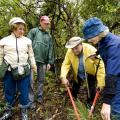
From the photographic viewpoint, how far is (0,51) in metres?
6.73

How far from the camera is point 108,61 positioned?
168 inches

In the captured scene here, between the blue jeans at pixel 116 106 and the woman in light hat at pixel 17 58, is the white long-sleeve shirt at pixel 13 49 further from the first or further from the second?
the blue jeans at pixel 116 106

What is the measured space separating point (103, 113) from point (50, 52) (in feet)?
12.0

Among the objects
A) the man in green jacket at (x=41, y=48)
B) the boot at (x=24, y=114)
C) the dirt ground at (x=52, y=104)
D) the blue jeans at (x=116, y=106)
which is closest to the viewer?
the blue jeans at (x=116, y=106)

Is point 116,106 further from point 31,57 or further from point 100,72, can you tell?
point 31,57

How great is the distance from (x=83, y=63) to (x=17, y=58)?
1.15 metres

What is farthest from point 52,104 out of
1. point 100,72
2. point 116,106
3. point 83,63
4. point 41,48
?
point 116,106

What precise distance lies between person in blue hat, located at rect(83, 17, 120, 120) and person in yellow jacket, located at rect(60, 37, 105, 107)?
180cm

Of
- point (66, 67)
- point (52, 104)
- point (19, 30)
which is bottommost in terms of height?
point (52, 104)

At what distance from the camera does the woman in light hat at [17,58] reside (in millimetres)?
6680

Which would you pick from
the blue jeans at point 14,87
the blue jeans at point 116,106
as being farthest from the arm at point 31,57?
the blue jeans at point 116,106

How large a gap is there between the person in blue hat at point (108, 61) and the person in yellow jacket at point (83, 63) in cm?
180

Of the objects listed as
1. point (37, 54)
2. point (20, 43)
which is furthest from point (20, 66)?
point (37, 54)

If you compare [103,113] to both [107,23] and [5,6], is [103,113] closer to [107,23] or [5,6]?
[107,23]
